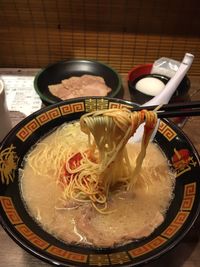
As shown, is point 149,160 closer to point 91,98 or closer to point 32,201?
point 91,98

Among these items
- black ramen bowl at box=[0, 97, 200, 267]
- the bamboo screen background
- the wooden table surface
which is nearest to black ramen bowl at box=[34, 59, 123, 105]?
the bamboo screen background

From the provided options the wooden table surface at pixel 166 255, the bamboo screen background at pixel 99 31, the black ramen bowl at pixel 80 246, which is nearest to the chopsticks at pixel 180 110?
the black ramen bowl at pixel 80 246

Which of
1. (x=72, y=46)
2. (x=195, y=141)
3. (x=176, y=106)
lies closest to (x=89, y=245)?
(x=176, y=106)

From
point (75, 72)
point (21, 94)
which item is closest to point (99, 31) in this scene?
point (75, 72)

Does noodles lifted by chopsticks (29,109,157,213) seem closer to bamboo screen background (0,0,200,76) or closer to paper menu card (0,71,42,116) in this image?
paper menu card (0,71,42,116)

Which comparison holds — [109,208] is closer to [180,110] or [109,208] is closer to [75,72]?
[180,110]

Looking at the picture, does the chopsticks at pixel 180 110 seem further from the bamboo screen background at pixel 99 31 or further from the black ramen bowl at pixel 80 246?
the bamboo screen background at pixel 99 31
